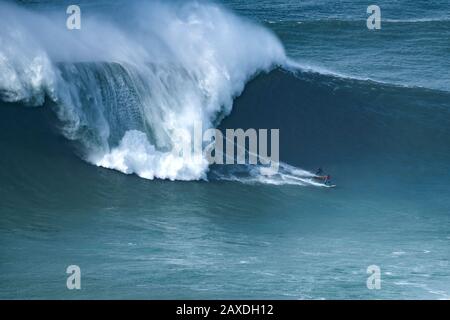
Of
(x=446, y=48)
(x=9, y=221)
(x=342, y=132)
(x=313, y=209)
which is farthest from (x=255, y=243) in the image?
(x=446, y=48)

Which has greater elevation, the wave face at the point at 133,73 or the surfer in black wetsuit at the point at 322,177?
the wave face at the point at 133,73

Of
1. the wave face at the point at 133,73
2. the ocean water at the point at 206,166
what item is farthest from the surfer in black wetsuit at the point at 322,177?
the wave face at the point at 133,73

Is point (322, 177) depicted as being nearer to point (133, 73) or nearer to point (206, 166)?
point (206, 166)

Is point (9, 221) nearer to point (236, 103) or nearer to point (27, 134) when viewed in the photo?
point (27, 134)

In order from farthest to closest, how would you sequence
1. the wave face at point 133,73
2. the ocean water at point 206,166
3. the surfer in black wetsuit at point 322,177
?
the surfer in black wetsuit at point 322,177, the wave face at point 133,73, the ocean water at point 206,166

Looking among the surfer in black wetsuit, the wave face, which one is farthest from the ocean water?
the surfer in black wetsuit

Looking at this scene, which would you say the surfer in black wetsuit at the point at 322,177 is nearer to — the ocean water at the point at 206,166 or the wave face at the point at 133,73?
the ocean water at the point at 206,166
